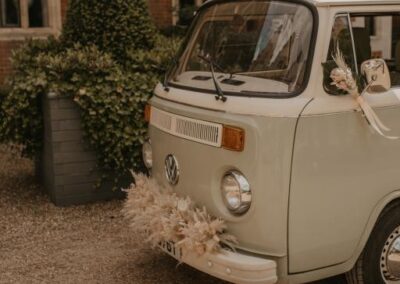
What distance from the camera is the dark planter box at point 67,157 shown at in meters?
6.96

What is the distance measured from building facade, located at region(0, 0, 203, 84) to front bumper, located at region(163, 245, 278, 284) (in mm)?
8931

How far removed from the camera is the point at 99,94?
6.83 meters

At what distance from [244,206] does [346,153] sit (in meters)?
0.70

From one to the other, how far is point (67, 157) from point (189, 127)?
2.81 m

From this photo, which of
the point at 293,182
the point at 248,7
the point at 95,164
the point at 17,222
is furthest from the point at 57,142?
the point at 293,182

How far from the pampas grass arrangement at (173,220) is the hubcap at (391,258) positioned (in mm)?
1059

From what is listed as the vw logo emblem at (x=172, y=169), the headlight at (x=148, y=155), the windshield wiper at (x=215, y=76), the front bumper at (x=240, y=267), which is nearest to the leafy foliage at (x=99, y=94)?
the headlight at (x=148, y=155)

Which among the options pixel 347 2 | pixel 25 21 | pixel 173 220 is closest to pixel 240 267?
pixel 173 220

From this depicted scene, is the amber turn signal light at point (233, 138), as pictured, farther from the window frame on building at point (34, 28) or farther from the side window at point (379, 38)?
the window frame on building at point (34, 28)

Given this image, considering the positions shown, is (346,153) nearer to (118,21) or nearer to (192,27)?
(192,27)

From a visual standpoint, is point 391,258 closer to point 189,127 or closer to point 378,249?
point 378,249

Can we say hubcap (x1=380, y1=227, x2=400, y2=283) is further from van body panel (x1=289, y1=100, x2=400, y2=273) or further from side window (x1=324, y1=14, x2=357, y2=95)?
side window (x1=324, y1=14, x2=357, y2=95)

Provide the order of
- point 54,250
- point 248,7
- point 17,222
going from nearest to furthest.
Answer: point 248,7 → point 54,250 → point 17,222

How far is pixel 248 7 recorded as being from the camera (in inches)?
186
